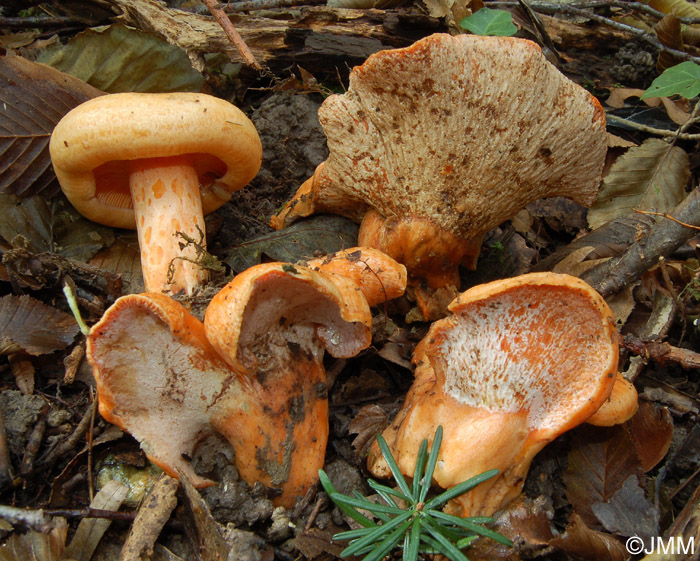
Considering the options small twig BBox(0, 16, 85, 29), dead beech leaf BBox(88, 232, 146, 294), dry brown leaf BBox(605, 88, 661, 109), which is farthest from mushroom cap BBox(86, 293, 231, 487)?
dry brown leaf BBox(605, 88, 661, 109)

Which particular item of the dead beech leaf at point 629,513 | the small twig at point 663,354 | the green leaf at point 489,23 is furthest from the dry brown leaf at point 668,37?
the dead beech leaf at point 629,513

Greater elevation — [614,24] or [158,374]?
[614,24]

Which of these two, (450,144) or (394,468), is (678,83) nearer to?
(450,144)

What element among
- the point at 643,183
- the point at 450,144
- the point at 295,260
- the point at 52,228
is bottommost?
the point at 295,260

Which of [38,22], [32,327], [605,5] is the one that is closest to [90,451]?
[32,327]

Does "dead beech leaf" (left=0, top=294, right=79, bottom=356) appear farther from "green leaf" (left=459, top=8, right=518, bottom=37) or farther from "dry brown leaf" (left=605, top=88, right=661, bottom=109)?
"dry brown leaf" (left=605, top=88, right=661, bottom=109)

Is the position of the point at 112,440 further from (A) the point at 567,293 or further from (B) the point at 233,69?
(B) the point at 233,69
